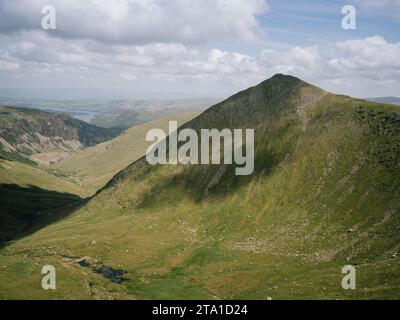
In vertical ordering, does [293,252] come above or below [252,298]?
above

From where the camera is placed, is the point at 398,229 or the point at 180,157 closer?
the point at 398,229

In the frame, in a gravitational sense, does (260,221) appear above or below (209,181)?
below

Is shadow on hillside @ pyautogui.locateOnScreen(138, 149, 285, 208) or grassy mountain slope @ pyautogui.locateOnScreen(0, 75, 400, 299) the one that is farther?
shadow on hillside @ pyautogui.locateOnScreen(138, 149, 285, 208)

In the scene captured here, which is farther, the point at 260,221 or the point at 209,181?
the point at 209,181

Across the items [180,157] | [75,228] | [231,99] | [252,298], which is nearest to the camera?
[252,298]

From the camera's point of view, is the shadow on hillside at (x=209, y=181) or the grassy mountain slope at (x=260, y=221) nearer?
the grassy mountain slope at (x=260, y=221)

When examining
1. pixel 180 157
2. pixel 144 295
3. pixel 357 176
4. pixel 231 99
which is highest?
pixel 231 99
